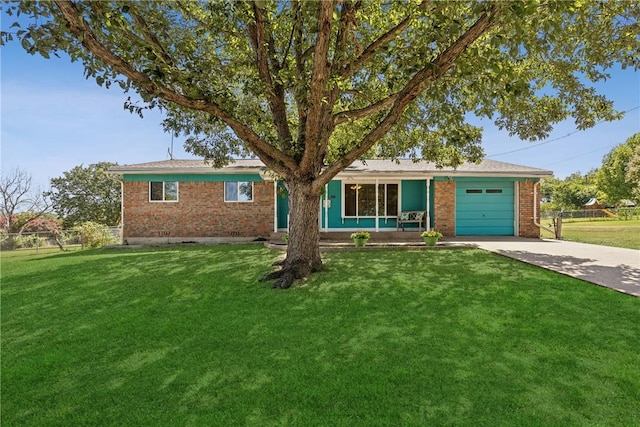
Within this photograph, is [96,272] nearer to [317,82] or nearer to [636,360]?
[317,82]

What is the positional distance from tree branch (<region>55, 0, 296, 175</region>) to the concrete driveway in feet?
21.1

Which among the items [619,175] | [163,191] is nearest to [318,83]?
[163,191]

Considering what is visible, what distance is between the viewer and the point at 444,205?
1430 cm

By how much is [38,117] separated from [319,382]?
57.3 ft

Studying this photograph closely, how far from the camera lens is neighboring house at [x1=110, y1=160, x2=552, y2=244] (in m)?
14.3

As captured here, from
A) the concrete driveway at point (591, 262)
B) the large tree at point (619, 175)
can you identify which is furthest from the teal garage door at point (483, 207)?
the large tree at point (619, 175)

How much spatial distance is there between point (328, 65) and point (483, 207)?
11256 mm

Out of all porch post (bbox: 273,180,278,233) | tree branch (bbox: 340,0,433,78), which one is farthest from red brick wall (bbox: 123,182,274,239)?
tree branch (bbox: 340,0,433,78)

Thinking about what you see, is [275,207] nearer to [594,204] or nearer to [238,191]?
[238,191]

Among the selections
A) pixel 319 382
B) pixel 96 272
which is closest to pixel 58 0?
pixel 319 382

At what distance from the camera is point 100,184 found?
1264 inches

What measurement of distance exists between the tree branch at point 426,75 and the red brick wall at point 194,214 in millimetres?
7922

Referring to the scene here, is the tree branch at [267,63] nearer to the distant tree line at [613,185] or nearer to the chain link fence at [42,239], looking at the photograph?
the chain link fence at [42,239]

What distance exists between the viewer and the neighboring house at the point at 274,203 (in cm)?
1430
